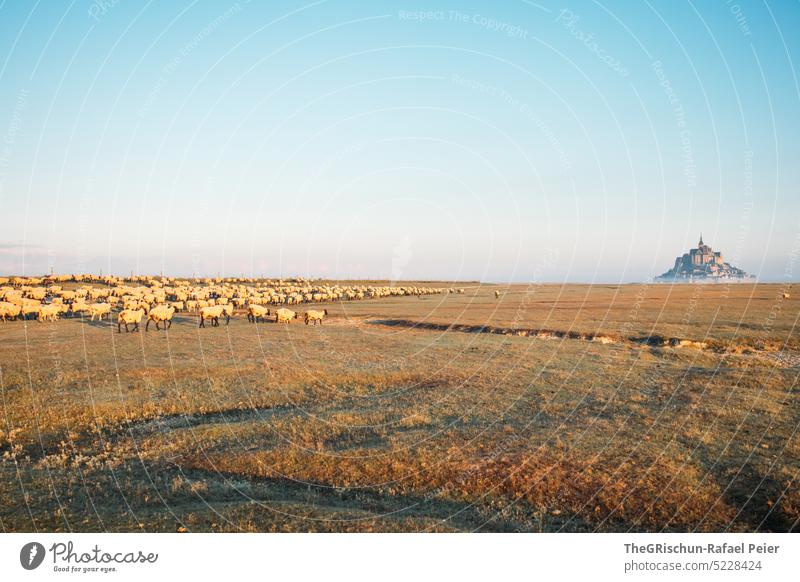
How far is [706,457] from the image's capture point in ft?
51.4

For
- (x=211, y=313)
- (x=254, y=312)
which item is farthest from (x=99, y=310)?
(x=254, y=312)

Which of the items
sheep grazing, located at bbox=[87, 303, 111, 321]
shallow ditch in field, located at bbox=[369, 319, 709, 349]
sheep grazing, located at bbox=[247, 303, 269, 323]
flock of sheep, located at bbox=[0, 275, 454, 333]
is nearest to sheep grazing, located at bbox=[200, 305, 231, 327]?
flock of sheep, located at bbox=[0, 275, 454, 333]

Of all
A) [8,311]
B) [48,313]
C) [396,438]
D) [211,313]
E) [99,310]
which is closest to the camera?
[396,438]

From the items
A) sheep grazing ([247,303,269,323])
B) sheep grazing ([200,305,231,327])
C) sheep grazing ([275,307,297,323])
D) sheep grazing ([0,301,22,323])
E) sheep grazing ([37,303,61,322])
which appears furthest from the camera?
sheep grazing ([247,303,269,323])

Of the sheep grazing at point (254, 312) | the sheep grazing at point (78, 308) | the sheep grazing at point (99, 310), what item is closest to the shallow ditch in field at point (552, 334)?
the sheep grazing at point (254, 312)

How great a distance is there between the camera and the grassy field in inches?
482

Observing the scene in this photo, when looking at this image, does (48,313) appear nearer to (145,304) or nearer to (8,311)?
(8,311)

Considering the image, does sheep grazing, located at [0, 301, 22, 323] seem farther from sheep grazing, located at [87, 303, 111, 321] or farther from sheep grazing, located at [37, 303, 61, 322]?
sheep grazing, located at [87, 303, 111, 321]

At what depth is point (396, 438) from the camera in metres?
17.3

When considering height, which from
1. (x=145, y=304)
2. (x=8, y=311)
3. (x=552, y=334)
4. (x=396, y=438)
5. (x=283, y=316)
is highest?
(x=552, y=334)

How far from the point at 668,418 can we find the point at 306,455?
14164mm

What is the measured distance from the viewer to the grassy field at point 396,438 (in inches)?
482

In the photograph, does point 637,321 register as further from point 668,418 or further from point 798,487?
point 798,487

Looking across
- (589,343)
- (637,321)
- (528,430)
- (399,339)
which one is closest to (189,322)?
(399,339)
